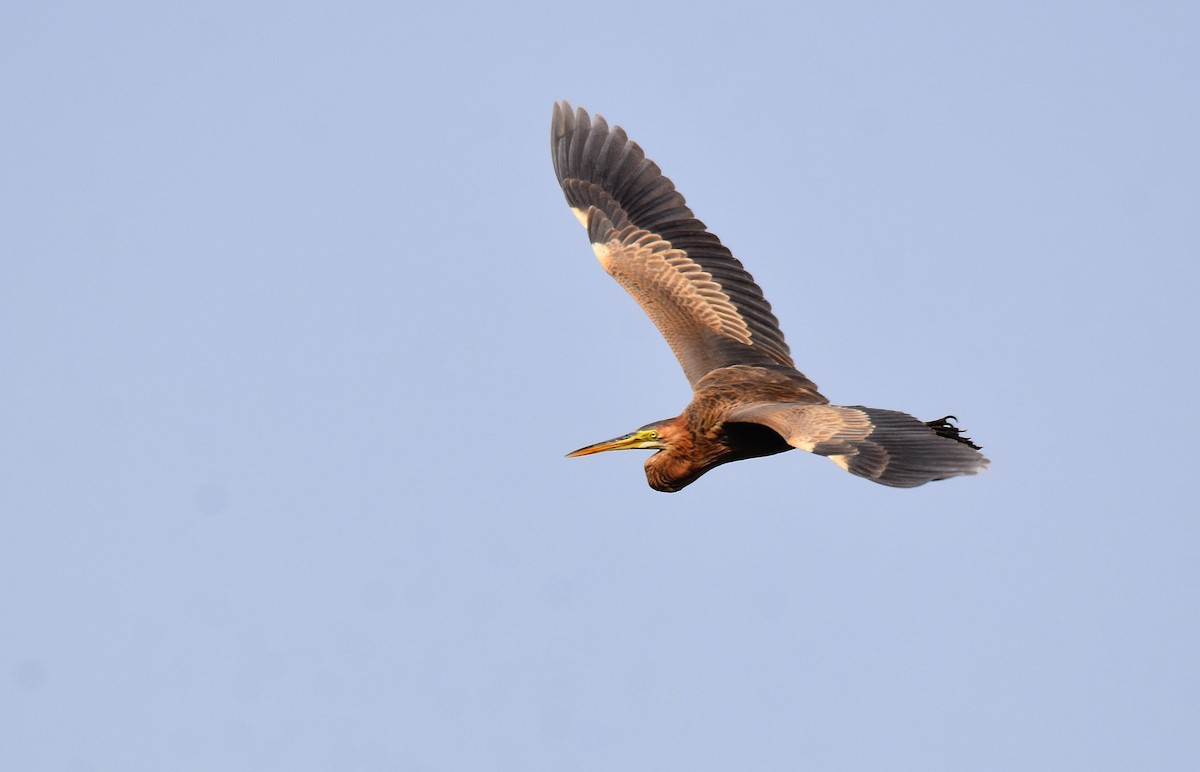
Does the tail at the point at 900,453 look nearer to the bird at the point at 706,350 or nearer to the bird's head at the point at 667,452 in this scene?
the bird at the point at 706,350

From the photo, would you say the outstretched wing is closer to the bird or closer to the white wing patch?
the bird

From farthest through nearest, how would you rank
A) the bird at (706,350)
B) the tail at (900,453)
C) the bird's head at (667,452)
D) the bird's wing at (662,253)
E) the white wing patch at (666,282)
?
the white wing patch at (666,282)
the bird's wing at (662,253)
the bird's head at (667,452)
the bird at (706,350)
the tail at (900,453)

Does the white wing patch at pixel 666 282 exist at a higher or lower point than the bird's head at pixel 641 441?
higher

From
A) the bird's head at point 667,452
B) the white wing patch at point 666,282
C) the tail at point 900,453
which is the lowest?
the tail at point 900,453

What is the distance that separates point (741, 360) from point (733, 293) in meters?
0.86

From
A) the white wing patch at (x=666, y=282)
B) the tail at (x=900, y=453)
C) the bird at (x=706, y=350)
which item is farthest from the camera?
the white wing patch at (x=666, y=282)

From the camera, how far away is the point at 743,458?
13.2 m

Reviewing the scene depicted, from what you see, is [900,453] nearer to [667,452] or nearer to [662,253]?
[667,452]

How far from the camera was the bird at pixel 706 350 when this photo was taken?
419 inches

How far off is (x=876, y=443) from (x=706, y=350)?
388 cm

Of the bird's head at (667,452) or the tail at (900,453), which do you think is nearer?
the tail at (900,453)

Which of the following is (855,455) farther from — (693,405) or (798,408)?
(693,405)

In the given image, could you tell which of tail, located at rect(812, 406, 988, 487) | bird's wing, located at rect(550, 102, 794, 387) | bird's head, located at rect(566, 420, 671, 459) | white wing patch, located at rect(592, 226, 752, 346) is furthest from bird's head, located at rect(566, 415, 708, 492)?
tail, located at rect(812, 406, 988, 487)

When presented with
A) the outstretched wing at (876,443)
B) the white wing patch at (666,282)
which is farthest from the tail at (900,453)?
the white wing patch at (666,282)
